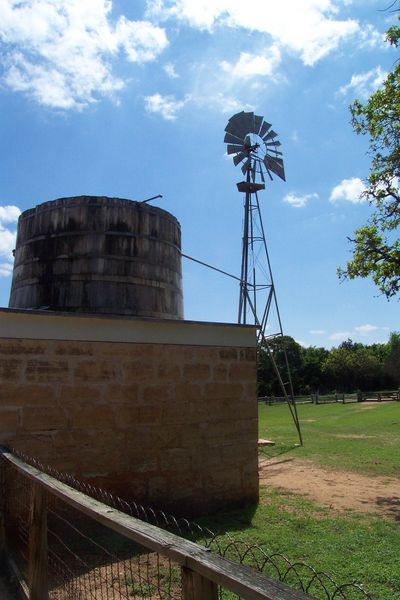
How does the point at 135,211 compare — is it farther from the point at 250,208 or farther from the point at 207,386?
the point at 250,208

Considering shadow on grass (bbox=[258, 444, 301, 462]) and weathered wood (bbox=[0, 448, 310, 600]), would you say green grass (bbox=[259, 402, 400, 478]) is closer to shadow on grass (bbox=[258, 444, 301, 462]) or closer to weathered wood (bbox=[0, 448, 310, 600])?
shadow on grass (bbox=[258, 444, 301, 462])

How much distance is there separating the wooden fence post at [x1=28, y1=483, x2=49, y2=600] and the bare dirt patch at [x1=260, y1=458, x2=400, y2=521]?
5.32 m

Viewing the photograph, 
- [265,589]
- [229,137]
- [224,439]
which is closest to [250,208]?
[229,137]

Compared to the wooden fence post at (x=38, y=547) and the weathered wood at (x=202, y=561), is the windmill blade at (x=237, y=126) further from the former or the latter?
the weathered wood at (x=202, y=561)

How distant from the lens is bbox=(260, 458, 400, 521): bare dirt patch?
7820 millimetres

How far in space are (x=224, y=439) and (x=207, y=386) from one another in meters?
0.87

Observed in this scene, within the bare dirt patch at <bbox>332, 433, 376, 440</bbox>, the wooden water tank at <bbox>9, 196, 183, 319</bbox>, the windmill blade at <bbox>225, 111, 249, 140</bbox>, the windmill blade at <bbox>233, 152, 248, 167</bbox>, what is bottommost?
the bare dirt patch at <bbox>332, 433, 376, 440</bbox>

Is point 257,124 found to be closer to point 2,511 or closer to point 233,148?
point 233,148

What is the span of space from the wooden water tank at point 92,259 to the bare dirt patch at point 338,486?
4.13 meters

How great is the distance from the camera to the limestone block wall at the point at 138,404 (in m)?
6.22

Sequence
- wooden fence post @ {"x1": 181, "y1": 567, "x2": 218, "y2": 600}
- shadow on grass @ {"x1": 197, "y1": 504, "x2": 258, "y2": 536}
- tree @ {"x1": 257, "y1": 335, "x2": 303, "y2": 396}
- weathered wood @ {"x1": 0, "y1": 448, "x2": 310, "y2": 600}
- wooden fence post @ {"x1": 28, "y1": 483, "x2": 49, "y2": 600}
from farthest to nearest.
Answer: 1. tree @ {"x1": 257, "y1": 335, "x2": 303, "y2": 396}
2. shadow on grass @ {"x1": 197, "y1": 504, "x2": 258, "y2": 536}
3. wooden fence post @ {"x1": 28, "y1": 483, "x2": 49, "y2": 600}
4. wooden fence post @ {"x1": 181, "y1": 567, "x2": 218, "y2": 600}
5. weathered wood @ {"x1": 0, "y1": 448, "x2": 310, "y2": 600}

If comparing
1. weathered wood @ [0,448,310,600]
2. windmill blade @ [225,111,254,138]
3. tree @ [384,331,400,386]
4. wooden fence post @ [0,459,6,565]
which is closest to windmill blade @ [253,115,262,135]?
windmill blade @ [225,111,254,138]

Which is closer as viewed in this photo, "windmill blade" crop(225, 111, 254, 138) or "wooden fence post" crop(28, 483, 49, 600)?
"wooden fence post" crop(28, 483, 49, 600)

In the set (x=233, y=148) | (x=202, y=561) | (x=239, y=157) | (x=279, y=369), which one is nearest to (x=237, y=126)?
→ (x=233, y=148)
